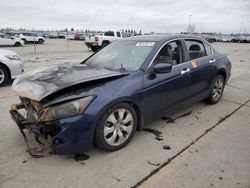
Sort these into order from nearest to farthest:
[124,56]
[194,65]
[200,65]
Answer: [124,56] < [194,65] < [200,65]

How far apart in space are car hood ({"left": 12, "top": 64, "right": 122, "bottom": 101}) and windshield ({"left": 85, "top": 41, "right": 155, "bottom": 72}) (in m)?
0.37

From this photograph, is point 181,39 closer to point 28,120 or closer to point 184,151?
point 184,151

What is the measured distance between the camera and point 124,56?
3.75 meters

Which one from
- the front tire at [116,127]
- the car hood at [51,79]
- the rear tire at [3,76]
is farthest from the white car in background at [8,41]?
the front tire at [116,127]

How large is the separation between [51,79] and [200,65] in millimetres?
2707

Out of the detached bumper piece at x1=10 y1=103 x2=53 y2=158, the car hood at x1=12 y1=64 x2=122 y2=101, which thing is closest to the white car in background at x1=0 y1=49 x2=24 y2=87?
the car hood at x1=12 y1=64 x2=122 y2=101

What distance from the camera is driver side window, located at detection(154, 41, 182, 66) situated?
Result: 3568mm

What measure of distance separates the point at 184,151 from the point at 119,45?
85.3 inches

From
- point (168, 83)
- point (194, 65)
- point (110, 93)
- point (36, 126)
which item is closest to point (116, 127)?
point (110, 93)

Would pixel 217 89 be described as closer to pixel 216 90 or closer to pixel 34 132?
pixel 216 90

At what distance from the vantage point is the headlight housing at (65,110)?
8.48ft

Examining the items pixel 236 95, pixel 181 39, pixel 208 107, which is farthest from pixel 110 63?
pixel 236 95

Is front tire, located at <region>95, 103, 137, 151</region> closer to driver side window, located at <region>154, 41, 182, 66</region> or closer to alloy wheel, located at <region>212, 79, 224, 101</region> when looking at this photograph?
driver side window, located at <region>154, 41, 182, 66</region>

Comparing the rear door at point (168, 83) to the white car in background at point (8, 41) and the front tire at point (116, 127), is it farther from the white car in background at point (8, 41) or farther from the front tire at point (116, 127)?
the white car in background at point (8, 41)
